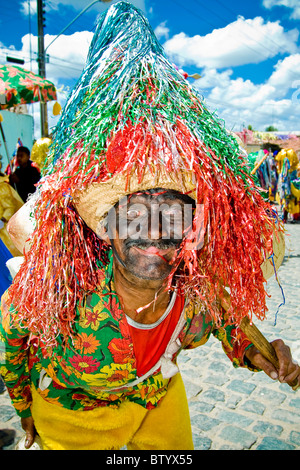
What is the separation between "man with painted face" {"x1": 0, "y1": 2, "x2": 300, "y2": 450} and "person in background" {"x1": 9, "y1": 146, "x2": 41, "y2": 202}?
539 centimetres

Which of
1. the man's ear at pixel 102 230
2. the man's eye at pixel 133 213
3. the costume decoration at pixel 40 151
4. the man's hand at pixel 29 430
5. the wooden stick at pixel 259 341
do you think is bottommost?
the man's hand at pixel 29 430

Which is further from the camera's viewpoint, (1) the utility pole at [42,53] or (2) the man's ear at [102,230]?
(1) the utility pole at [42,53]

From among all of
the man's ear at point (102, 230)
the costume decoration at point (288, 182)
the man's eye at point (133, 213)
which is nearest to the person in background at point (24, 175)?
the man's ear at point (102, 230)

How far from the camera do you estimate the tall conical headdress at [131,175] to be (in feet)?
4.30

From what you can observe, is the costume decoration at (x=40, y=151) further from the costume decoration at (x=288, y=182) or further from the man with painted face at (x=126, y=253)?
the costume decoration at (x=288, y=182)

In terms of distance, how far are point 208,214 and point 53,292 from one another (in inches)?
27.7

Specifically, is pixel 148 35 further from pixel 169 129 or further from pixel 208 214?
pixel 208 214

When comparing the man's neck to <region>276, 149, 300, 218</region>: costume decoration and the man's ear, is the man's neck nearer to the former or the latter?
the man's ear

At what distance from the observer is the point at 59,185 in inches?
54.1

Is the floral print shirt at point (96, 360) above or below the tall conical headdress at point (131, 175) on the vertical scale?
below

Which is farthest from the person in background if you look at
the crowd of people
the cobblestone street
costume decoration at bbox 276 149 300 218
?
costume decoration at bbox 276 149 300 218

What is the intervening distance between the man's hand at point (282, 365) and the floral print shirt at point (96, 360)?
0.09 metres

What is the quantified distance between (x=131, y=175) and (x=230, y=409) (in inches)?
97.9

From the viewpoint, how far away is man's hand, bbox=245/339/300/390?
1704 millimetres
